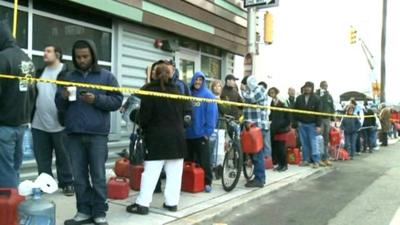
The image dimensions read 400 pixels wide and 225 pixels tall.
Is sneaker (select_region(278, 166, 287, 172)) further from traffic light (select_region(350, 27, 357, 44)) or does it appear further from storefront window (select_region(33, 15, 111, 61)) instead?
traffic light (select_region(350, 27, 357, 44))

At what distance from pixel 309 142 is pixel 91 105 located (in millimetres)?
7039

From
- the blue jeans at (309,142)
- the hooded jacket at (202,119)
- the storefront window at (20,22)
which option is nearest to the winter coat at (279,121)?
the blue jeans at (309,142)

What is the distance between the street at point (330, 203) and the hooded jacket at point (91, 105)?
2.05m

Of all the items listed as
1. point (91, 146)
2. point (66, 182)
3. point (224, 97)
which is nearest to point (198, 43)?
point (224, 97)

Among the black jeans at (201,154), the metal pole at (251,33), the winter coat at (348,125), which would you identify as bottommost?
the black jeans at (201,154)

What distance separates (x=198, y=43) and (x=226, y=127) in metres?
4.21

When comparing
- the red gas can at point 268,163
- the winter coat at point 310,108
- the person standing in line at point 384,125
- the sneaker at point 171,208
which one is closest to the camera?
the sneaker at point 171,208

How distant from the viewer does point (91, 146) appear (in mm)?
5555

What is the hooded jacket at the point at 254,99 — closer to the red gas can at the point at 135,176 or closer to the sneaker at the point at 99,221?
the red gas can at the point at 135,176

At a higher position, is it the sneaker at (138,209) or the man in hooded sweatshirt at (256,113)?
the man in hooded sweatshirt at (256,113)

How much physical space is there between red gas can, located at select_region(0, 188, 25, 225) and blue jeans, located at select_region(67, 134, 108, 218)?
1284 mm

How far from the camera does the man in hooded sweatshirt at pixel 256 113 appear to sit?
8.58m

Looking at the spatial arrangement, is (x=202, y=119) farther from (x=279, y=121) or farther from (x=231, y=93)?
(x=279, y=121)

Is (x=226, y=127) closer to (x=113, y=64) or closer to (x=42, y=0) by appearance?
(x=113, y=64)
